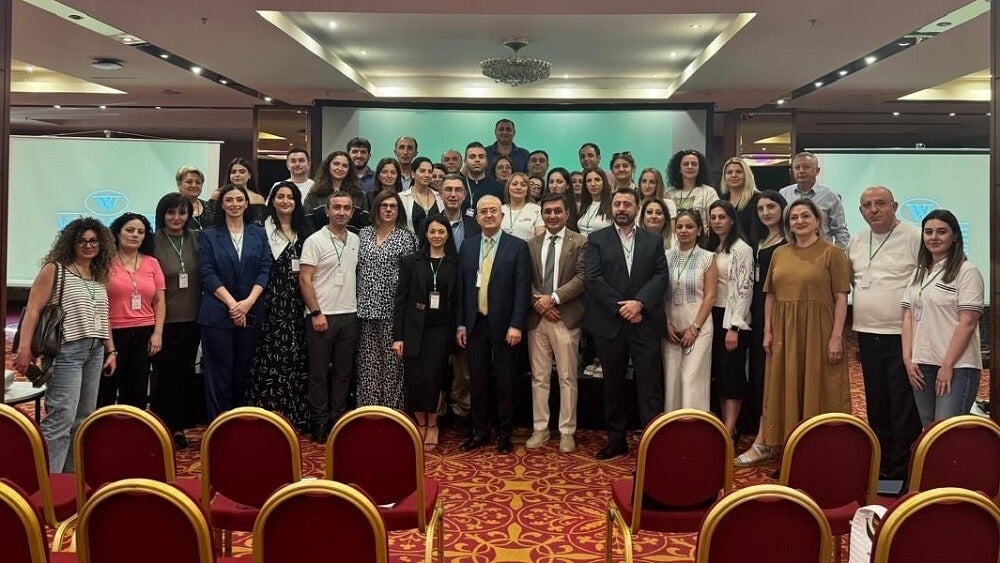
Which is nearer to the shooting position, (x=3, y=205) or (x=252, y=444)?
(x=252, y=444)

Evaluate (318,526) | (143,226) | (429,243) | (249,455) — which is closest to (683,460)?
(318,526)

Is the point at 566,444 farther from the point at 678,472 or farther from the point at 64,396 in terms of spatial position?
the point at 64,396

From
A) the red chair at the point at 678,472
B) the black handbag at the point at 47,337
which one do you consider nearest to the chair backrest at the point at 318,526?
the red chair at the point at 678,472

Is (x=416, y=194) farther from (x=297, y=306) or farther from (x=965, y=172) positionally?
(x=965, y=172)

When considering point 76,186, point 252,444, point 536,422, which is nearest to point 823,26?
point 536,422

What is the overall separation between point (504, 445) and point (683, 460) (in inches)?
102

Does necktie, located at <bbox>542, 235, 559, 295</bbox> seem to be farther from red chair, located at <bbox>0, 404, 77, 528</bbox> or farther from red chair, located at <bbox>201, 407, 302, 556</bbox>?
red chair, located at <bbox>0, 404, 77, 528</bbox>

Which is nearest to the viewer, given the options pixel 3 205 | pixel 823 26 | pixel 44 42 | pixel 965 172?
pixel 3 205

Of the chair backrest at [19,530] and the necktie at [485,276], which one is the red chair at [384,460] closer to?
the chair backrest at [19,530]

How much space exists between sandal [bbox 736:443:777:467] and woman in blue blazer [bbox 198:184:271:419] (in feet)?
11.0

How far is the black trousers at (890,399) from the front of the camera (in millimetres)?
4090

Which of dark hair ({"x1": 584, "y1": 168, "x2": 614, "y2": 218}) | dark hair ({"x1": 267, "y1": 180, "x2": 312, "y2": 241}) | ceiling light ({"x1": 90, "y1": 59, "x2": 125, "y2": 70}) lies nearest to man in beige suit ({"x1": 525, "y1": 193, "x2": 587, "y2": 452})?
dark hair ({"x1": 584, "y1": 168, "x2": 614, "y2": 218})

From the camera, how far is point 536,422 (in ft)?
16.7

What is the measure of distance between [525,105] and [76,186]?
6253 millimetres
